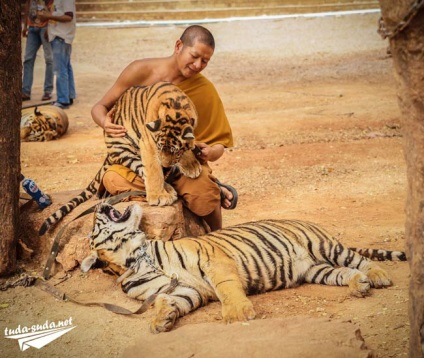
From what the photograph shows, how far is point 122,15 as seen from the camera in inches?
802

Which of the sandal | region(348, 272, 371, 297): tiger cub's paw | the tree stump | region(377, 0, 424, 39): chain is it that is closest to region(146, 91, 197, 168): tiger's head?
the tree stump

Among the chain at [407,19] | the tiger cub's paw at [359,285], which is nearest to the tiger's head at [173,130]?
the tiger cub's paw at [359,285]

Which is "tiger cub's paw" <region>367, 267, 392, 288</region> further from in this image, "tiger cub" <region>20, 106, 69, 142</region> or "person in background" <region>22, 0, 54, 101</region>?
"person in background" <region>22, 0, 54, 101</region>

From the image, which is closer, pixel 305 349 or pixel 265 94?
pixel 305 349

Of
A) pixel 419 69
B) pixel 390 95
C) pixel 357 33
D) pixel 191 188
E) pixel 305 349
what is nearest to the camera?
pixel 419 69

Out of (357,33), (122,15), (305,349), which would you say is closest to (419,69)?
(305,349)

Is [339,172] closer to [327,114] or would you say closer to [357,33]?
[327,114]

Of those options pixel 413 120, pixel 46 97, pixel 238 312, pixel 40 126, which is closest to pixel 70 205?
pixel 238 312

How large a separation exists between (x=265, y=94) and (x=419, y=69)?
402 inches

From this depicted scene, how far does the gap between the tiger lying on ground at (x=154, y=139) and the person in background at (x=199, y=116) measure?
0.29 feet

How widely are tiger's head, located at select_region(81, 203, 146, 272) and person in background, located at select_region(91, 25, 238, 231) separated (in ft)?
1.68

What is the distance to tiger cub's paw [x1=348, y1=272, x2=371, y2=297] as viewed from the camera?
14.5 feet

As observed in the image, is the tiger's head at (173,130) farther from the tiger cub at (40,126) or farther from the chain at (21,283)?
the tiger cub at (40,126)

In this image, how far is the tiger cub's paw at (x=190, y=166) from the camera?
5090 millimetres
